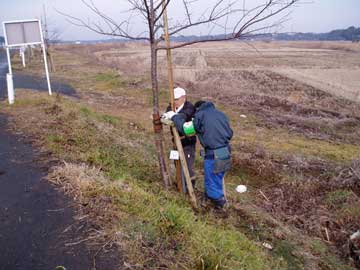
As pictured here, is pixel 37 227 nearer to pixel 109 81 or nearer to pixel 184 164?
pixel 184 164

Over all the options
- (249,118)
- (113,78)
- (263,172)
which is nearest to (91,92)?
(113,78)

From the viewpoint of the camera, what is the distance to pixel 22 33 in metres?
10.8

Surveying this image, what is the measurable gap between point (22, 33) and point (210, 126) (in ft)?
28.5

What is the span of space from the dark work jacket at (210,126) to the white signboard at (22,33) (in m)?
8.20

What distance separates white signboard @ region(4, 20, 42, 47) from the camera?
419 inches

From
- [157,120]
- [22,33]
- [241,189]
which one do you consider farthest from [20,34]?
[241,189]

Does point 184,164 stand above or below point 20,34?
below

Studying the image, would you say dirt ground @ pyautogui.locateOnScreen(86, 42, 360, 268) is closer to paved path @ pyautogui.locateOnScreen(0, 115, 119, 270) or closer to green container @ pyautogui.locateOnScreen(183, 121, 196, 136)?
green container @ pyautogui.locateOnScreen(183, 121, 196, 136)

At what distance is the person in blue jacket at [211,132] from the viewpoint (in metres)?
4.68

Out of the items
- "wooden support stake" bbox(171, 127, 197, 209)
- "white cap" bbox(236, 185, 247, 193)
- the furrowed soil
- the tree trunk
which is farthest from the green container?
"white cap" bbox(236, 185, 247, 193)

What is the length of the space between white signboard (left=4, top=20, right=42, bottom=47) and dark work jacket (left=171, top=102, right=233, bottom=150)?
820 cm

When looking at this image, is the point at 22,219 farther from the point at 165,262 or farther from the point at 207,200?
the point at 207,200

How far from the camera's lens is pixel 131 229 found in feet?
11.8

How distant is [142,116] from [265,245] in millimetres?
9093
